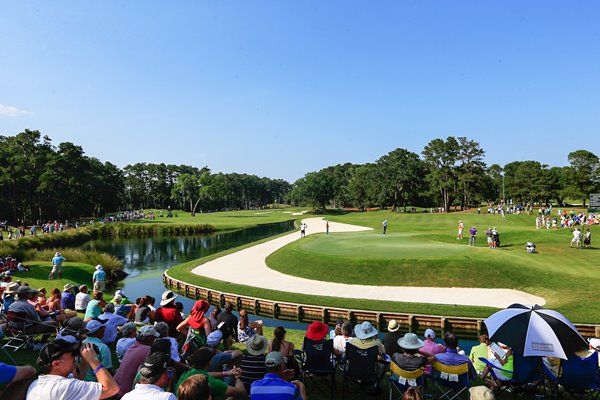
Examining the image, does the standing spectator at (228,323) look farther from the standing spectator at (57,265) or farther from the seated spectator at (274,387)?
the standing spectator at (57,265)

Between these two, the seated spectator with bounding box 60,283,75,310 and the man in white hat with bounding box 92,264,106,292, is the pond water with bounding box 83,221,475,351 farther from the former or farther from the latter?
the seated spectator with bounding box 60,283,75,310

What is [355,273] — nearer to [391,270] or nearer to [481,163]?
[391,270]

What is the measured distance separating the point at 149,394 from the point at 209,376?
1.66m

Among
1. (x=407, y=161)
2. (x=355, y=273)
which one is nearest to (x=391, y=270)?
(x=355, y=273)

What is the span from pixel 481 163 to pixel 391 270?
76136 millimetres

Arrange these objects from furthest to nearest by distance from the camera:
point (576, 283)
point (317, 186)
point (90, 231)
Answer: point (317, 186) → point (90, 231) → point (576, 283)

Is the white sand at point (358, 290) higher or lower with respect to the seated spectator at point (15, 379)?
lower

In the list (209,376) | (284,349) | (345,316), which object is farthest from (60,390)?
(345,316)

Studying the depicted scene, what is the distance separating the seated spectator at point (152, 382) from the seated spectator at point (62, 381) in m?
0.40

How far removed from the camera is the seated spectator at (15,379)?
428cm

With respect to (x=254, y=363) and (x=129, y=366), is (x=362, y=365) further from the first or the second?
(x=129, y=366)

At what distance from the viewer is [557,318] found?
7.58 m

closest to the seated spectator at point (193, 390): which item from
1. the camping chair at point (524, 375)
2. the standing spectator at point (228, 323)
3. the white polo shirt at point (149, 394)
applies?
the white polo shirt at point (149, 394)

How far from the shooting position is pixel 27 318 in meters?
9.56
